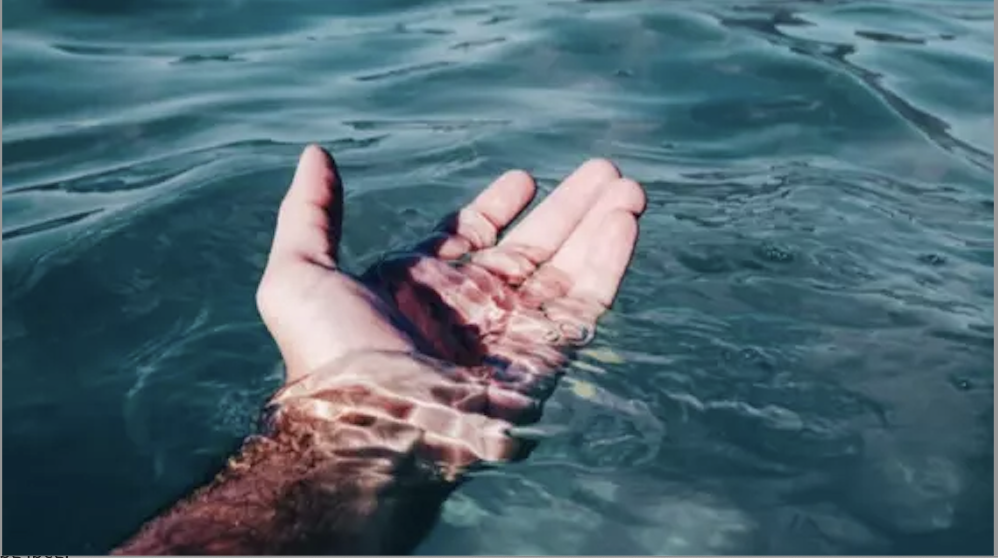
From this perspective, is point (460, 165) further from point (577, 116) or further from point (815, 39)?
point (815, 39)

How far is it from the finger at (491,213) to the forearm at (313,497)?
1058mm

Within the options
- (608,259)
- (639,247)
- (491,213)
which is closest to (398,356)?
(608,259)

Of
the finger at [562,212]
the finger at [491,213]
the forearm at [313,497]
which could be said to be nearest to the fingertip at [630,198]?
the finger at [562,212]

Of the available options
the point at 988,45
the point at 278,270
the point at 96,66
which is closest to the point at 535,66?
the point at 96,66

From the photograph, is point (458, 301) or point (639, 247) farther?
point (639, 247)

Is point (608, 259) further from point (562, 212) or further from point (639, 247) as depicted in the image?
point (639, 247)

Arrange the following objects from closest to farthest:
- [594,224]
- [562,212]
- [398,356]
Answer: [398,356], [594,224], [562,212]

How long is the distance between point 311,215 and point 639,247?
1755mm

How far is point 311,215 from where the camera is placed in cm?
362

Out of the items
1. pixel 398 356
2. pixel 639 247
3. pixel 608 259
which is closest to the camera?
pixel 398 356

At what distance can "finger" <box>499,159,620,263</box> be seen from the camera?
4332mm

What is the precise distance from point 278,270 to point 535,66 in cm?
438

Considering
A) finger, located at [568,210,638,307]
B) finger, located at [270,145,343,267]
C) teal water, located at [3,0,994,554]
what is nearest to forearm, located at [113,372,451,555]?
teal water, located at [3,0,994,554]

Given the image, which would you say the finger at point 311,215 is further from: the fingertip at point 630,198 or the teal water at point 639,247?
the fingertip at point 630,198
